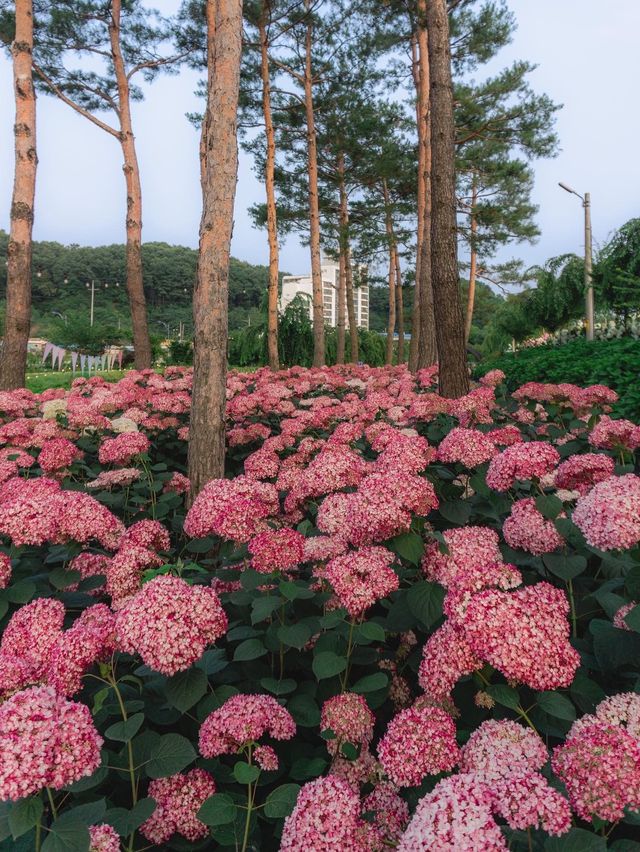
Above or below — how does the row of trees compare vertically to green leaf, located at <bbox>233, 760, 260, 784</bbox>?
above

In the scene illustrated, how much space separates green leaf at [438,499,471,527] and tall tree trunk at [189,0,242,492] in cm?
222

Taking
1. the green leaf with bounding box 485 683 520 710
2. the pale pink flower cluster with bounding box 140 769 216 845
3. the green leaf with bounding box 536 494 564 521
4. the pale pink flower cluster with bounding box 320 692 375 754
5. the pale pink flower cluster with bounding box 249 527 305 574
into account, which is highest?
the green leaf with bounding box 536 494 564 521

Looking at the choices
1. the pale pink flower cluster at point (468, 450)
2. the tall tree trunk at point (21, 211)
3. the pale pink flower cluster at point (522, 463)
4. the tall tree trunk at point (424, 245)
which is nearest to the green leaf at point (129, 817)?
the pale pink flower cluster at point (522, 463)

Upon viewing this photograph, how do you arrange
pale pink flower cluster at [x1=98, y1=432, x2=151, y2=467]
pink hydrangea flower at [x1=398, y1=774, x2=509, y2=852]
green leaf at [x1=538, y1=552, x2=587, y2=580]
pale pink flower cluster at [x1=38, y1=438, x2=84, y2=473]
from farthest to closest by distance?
pale pink flower cluster at [x1=98, y1=432, x2=151, y2=467] → pale pink flower cluster at [x1=38, y1=438, x2=84, y2=473] → green leaf at [x1=538, y1=552, x2=587, y2=580] → pink hydrangea flower at [x1=398, y1=774, x2=509, y2=852]

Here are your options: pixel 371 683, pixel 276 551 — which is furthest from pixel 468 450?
pixel 371 683

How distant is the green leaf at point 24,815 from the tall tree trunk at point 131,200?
10791 mm

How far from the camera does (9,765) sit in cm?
104

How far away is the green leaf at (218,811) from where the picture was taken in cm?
118

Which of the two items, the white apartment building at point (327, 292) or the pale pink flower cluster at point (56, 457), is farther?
the white apartment building at point (327, 292)

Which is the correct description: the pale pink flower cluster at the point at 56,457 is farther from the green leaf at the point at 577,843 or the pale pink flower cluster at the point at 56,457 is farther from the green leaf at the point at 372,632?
the green leaf at the point at 577,843

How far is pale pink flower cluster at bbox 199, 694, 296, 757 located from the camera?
1.34 metres

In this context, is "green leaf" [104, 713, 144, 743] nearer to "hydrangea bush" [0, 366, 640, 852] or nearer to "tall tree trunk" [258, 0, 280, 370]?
"hydrangea bush" [0, 366, 640, 852]

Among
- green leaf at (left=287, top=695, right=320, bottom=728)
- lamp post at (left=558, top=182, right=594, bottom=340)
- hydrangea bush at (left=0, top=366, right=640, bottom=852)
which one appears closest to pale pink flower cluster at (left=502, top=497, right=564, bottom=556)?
hydrangea bush at (left=0, top=366, right=640, bottom=852)

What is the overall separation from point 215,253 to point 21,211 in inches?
226
